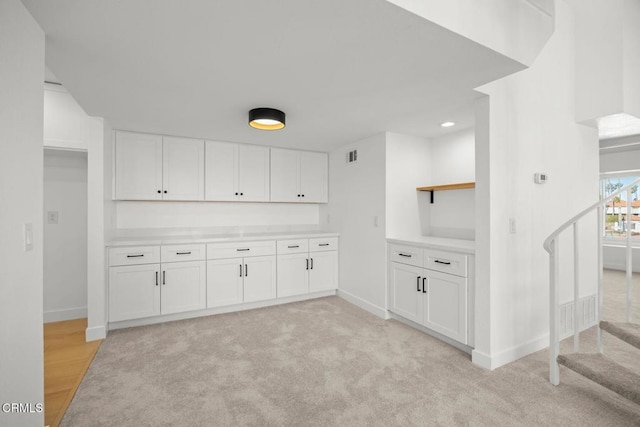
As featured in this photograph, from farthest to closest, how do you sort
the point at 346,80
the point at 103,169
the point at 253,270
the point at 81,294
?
the point at 253,270, the point at 81,294, the point at 103,169, the point at 346,80

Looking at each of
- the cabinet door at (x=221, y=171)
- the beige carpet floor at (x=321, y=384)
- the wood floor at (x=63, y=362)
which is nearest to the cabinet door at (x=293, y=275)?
the beige carpet floor at (x=321, y=384)

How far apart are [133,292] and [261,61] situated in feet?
9.03

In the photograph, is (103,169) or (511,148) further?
(103,169)

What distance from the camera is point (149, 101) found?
2506 mm

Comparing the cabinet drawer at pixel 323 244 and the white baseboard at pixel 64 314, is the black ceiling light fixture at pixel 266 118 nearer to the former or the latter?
the cabinet drawer at pixel 323 244

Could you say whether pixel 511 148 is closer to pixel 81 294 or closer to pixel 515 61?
pixel 515 61

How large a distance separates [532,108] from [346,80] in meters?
1.75

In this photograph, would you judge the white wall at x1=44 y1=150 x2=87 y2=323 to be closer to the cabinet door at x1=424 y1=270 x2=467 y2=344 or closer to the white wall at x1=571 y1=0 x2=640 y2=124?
the cabinet door at x1=424 y1=270 x2=467 y2=344

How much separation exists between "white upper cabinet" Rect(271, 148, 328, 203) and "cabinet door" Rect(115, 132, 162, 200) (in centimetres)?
147

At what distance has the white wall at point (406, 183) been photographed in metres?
3.42

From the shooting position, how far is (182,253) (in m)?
3.34

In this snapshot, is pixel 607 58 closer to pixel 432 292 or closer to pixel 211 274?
pixel 432 292

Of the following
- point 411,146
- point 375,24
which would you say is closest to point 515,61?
point 375,24

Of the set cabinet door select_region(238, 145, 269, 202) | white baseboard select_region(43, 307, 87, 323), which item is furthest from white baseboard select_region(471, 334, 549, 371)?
white baseboard select_region(43, 307, 87, 323)
